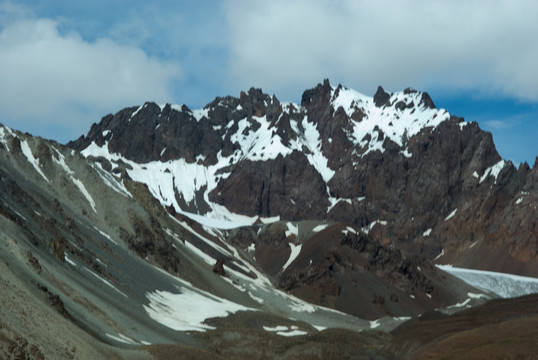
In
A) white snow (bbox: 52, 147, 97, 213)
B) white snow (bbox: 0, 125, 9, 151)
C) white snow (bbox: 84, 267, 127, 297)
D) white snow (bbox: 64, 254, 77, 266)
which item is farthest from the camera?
white snow (bbox: 52, 147, 97, 213)

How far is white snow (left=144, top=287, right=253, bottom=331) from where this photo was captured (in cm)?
10050

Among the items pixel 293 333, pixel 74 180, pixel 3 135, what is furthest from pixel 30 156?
pixel 293 333

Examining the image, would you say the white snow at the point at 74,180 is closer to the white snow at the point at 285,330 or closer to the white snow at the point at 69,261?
the white snow at the point at 285,330

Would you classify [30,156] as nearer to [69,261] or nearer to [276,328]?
[69,261]

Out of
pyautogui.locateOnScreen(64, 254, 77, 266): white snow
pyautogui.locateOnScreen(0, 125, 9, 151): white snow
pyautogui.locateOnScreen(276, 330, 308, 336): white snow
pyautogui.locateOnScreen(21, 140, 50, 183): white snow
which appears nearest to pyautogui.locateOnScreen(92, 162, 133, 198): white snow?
pyautogui.locateOnScreen(21, 140, 50, 183): white snow

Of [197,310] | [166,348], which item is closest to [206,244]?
[197,310]

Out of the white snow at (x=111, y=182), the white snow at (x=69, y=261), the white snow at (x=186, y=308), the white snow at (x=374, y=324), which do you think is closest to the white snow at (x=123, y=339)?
the white snow at (x=69, y=261)

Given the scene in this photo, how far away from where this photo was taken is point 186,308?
380ft

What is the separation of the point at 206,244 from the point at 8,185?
8883cm

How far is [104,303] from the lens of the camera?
8012 cm

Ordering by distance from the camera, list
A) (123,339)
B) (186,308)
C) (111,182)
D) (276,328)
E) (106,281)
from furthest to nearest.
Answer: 1. (111,182)
2. (186,308)
3. (276,328)
4. (106,281)
5. (123,339)

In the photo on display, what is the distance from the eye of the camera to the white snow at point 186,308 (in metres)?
100

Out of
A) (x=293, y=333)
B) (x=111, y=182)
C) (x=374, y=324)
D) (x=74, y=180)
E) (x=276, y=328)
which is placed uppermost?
(x=111, y=182)

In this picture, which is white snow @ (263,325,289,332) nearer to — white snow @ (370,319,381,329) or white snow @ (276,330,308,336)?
white snow @ (276,330,308,336)
